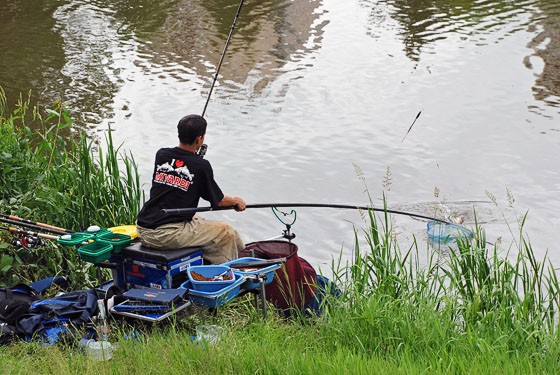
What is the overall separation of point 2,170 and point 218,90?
550cm

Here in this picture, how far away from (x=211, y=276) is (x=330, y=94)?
6.71 m

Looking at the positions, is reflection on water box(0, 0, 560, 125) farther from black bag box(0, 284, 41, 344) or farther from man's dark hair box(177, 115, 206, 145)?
black bag box(0, 284, 41, 344)

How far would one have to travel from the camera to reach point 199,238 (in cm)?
496

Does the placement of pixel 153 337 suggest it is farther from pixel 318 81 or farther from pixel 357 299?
A: pixel 318 81

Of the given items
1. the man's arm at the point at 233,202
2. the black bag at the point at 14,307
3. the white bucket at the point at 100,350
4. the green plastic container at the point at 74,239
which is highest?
the man's arm at the point at 233,202

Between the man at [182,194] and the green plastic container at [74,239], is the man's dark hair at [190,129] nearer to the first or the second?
the man at [182,194]

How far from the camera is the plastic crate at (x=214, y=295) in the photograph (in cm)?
437

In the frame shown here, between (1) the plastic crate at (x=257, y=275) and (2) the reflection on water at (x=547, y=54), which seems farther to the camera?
(2) the reflection on water at (x=547, y=54)

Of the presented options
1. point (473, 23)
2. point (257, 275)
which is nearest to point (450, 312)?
point (257, 275)

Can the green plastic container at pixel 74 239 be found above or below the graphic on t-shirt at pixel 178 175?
below

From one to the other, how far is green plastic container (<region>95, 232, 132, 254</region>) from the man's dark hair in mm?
598

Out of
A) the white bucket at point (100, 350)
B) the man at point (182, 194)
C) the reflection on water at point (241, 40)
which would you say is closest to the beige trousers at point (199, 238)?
the man at point (182, 194)

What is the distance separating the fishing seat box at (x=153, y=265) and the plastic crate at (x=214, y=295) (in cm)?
25

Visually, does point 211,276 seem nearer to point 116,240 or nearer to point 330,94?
point 116,240
